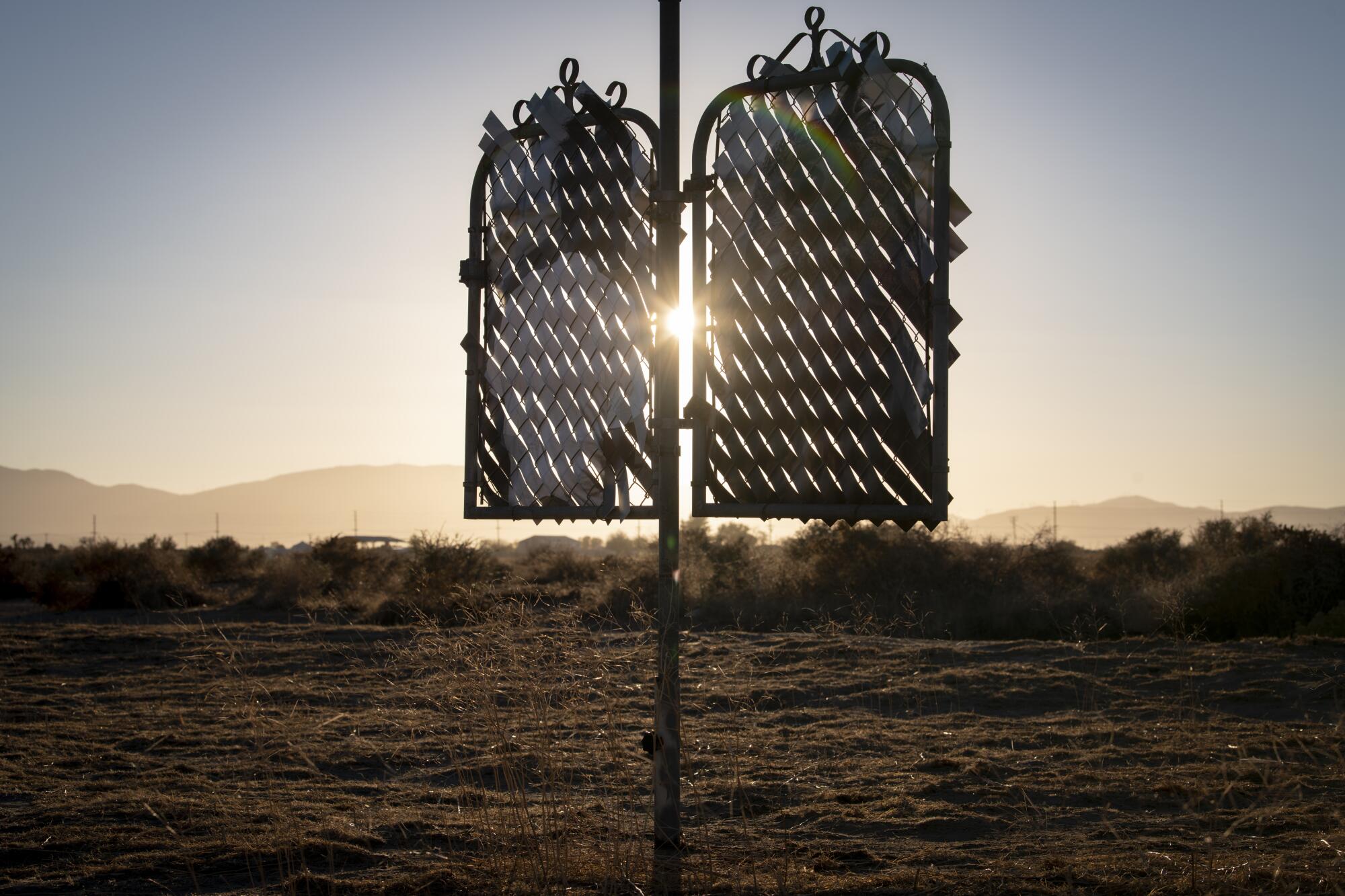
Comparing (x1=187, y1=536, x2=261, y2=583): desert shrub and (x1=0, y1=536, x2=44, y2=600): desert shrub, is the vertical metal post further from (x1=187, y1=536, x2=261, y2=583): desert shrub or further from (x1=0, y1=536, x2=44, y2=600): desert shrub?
(x1=187, y1=536, x2=261, y2=583): desert shrub

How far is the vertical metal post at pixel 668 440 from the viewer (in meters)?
3.62

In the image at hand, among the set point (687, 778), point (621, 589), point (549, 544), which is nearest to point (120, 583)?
point (621, 589)

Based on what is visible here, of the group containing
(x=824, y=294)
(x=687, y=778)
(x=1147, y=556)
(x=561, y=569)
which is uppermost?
(x=824, y=294)

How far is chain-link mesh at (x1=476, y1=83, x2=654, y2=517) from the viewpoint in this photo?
13.0 feet

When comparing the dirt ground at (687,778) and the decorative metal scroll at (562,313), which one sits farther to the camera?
the decorative metal scroll at (562,313)

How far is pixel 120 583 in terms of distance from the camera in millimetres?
19219

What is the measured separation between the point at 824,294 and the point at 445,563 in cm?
1598

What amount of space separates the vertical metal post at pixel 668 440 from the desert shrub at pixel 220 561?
76.5 feet

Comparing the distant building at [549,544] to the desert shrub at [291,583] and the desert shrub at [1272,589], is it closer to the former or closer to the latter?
the desert shrub at [291,583]

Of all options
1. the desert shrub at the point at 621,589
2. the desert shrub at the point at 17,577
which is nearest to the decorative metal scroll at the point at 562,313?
the desert shrub at the point at 621,589

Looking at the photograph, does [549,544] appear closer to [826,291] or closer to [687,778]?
[687,778]

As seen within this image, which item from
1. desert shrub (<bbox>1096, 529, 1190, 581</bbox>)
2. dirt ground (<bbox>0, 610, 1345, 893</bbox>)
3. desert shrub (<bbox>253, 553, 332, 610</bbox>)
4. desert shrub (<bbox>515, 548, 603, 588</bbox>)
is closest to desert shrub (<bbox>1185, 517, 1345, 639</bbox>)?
desert shrub (<bbox>1096, 529, 1190, 581</bbox>)

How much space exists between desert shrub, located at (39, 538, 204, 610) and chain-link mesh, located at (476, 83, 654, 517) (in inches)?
612

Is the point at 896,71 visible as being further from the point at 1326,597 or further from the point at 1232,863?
the point at 1326,597
